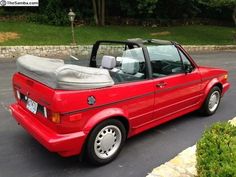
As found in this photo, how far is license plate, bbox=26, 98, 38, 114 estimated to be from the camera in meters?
4.04

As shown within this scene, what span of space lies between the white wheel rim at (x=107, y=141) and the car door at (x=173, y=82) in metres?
0.87

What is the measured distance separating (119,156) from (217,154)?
1897 millimetres

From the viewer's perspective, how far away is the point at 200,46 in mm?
20281

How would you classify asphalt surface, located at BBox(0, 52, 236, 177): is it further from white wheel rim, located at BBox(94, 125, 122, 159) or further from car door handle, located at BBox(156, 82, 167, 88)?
car door handle, located at BBox(156, 82, 167, 88)

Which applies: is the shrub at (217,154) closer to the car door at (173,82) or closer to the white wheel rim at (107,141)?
the white wheel rim at (107,141)

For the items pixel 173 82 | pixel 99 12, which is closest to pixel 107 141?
pixel 173 82

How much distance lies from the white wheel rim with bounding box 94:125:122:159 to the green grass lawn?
1341 centimetres

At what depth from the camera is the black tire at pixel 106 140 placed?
390 centimetres

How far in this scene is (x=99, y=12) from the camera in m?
24.4

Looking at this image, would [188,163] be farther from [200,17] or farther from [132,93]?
[200,17]

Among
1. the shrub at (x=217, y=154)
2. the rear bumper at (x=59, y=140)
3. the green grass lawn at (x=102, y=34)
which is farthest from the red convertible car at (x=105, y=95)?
the green grass lawn at (x=102, y=34)

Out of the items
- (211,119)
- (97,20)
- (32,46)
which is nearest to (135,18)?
(97,20)

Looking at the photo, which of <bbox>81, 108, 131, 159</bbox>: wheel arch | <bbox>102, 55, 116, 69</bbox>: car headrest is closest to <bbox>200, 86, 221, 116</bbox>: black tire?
<bbox>102, 55, 116, 69</bbox>: car headrest

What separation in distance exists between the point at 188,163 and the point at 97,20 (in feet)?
71.0
